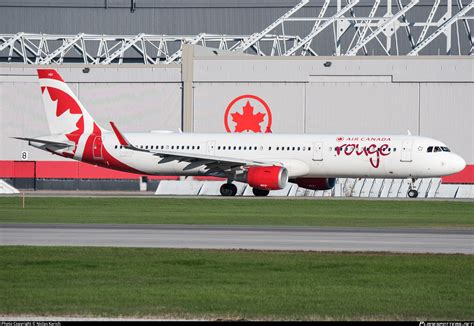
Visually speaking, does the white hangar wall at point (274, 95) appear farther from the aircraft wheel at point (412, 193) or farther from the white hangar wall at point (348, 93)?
the aircraft wheel at point (412, 193)

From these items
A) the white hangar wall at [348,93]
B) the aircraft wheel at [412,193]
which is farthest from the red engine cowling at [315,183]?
the white hangar wall at [348,93]

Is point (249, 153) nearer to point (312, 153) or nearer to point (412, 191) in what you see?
point (312, 153)

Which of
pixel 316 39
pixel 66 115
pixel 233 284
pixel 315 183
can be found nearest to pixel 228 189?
pixel 315 183

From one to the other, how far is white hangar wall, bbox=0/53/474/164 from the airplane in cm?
991

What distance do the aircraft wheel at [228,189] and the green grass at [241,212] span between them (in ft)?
15.4

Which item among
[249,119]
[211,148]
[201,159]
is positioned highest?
[249,119]

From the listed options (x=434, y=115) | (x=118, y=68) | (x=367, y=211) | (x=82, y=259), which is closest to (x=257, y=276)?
(x=82, y=259)

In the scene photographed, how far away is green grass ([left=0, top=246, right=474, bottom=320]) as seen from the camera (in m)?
18.5

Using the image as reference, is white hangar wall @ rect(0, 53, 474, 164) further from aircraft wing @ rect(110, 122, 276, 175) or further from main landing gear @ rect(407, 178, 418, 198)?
aircraft wing @ rect(110, 122, 276, 175)

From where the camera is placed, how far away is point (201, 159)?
59000mm

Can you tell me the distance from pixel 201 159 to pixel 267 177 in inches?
164

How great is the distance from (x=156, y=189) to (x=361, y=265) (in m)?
47.2

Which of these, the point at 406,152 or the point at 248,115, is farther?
the point at 248,115

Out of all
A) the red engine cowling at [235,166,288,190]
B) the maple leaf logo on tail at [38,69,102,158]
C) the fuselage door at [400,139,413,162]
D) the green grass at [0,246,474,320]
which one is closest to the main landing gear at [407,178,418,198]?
the fuselage door at [400,139,413,162]
